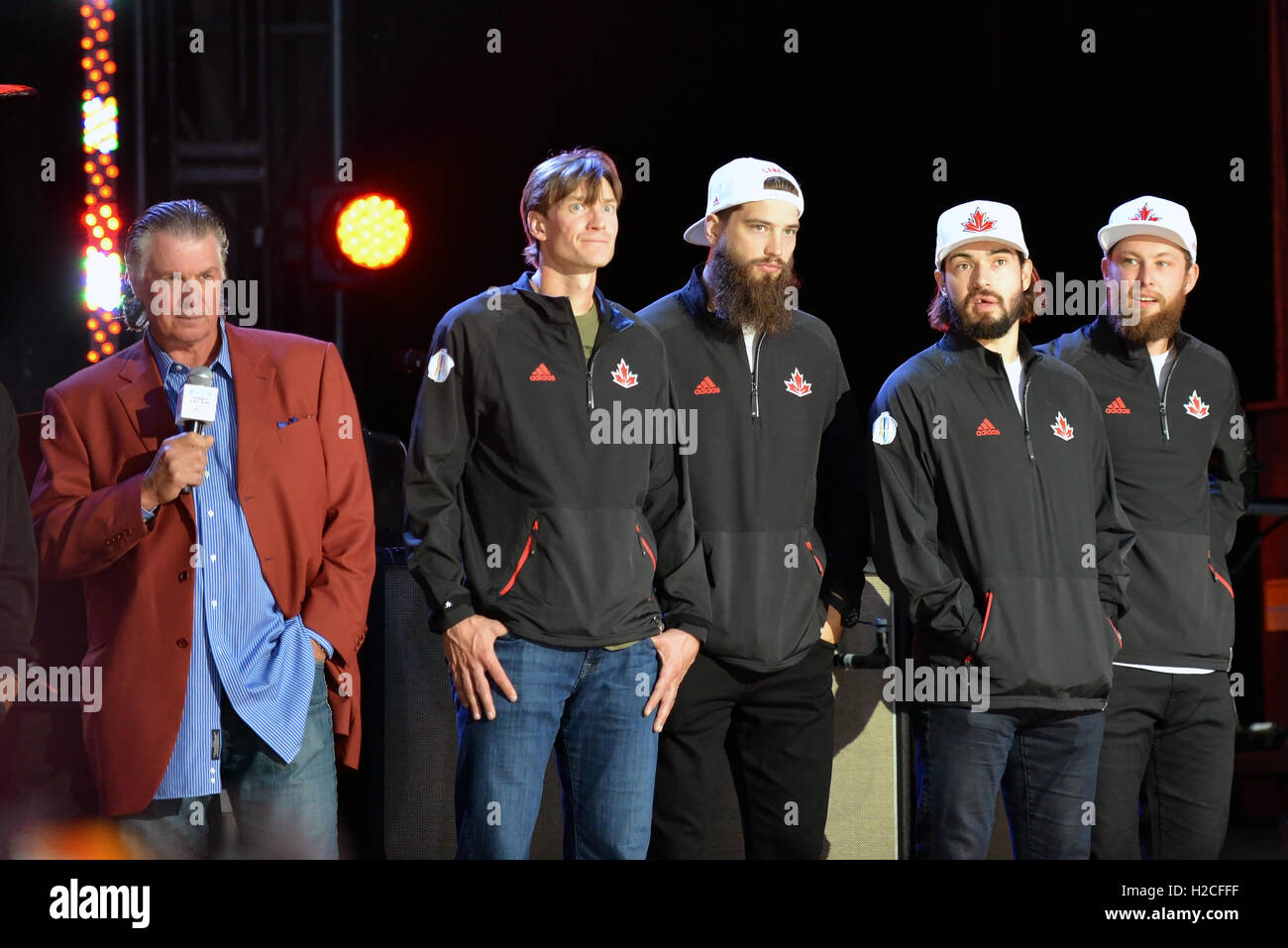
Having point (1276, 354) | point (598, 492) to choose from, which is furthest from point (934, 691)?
point (1276, 354)

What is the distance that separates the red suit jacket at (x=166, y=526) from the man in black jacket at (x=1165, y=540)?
1922 mm

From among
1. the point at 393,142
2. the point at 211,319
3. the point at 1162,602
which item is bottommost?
the point at 1162,602

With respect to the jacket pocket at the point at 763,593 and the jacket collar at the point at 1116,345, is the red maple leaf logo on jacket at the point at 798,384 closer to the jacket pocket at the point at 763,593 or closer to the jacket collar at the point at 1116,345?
the jacket pocket at the point at 763,593

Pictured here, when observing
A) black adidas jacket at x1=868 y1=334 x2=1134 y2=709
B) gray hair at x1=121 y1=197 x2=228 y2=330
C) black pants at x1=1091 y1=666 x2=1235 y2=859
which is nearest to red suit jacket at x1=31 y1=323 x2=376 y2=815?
gray hair at x1=121 y1=197 x2=228 y2=330

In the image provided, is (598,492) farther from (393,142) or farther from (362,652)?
(393,142)

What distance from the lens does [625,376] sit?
10.6 ft

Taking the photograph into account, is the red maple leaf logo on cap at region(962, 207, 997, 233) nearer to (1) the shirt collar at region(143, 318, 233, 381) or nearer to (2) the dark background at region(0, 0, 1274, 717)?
(1) the shirt collar at region(143, 318, 233, 381)

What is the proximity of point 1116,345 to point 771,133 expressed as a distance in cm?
240

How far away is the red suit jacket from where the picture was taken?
2.87m

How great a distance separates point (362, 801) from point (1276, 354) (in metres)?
4.14

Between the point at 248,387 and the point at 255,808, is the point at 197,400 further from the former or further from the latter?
the point at 255,808

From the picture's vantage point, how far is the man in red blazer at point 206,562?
287 centimetres

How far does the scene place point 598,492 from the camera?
3.15 meters

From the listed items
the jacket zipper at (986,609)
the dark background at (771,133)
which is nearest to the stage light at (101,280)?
the dark background at (771,133)
